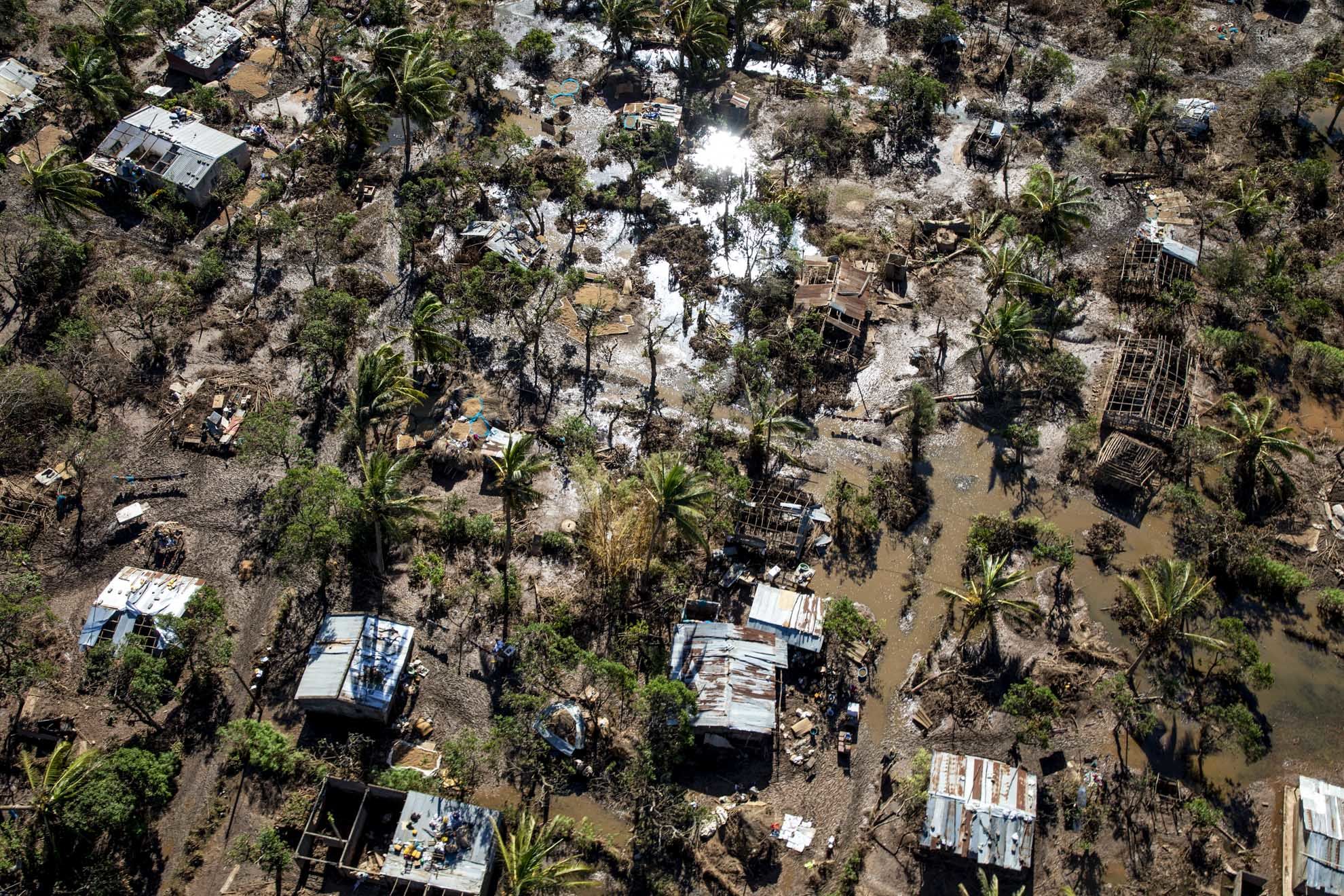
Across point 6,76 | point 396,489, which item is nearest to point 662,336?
point 396,489

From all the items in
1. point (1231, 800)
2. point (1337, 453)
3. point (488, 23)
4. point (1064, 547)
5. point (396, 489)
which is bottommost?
point (1231, 800)

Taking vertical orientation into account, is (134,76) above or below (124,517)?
above

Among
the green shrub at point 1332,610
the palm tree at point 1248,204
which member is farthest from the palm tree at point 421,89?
the green shrub at point 1332,610

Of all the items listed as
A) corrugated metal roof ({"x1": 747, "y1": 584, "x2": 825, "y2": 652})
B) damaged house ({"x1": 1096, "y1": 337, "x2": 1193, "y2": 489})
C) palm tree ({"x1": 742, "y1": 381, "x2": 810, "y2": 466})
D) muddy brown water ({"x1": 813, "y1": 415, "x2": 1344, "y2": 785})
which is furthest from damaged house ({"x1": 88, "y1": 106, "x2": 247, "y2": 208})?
damaged house ({"x1": 1096, "y1": 337, "x2": 1193, "y2": 489})

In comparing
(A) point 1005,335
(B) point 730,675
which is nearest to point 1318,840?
(B) point 730,675

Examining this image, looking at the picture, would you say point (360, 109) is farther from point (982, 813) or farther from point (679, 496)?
point (982, 813)

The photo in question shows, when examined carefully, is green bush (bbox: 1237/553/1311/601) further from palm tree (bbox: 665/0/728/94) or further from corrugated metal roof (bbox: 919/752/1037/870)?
palm tree (bbox: 665/0/728/94)

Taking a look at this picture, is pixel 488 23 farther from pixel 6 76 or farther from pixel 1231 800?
pixel 1231 800
